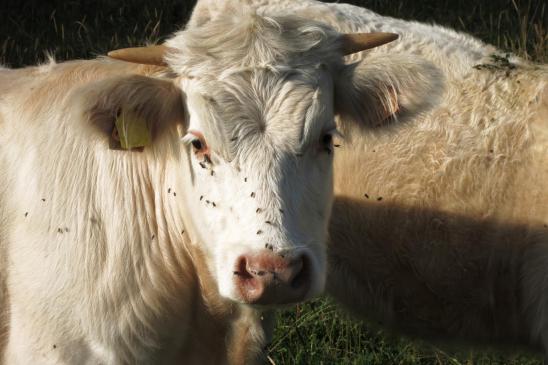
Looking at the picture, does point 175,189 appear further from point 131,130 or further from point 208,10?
point 208,10

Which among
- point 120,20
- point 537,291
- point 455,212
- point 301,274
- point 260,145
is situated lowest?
point 120,20

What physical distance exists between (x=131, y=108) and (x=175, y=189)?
1.30 ft

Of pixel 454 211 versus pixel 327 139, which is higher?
pixel 327 139

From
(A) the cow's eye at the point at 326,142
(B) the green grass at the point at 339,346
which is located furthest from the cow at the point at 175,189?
(B) the green grass at the point at 339,346

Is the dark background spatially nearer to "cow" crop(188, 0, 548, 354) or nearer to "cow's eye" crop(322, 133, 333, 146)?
"cow" crop(188, 0, 548, 354)

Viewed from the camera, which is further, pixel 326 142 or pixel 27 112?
pixel 27 112

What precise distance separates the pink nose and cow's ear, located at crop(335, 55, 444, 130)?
2.87 ft

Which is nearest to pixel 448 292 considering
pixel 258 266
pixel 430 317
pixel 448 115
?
pixel 430 317

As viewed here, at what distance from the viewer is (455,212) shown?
4.85 metres

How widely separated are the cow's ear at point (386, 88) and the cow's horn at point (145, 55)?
71 centimetres

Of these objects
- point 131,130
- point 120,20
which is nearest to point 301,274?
point 131,130

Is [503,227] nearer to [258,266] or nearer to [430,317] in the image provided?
[430,317]

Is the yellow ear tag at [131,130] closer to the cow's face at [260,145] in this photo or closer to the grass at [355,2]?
the cow's face at [260,145]

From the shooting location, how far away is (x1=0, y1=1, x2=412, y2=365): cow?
368 centimetres
